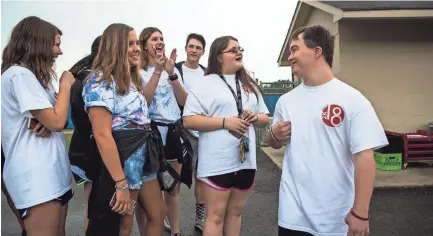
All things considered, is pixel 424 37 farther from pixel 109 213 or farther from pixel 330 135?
pixel 109 213

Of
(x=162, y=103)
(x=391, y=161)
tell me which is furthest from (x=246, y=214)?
(x=391, y=161)

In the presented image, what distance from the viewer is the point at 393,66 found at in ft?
26.0

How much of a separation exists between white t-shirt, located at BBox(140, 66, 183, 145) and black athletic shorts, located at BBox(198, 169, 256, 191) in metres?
0.75

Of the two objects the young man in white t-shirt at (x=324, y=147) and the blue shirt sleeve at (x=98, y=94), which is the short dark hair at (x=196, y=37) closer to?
the blue shirt sleeve at (x=98, y=94)

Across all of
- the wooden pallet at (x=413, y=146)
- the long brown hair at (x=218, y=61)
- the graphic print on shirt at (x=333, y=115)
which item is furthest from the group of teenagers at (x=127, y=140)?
the wooden pallet at (x=413, y=146)

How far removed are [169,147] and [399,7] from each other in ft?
19.6

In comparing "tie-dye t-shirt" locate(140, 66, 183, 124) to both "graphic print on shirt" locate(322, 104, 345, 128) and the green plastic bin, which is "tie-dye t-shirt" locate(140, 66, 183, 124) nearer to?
"graphic print on shirt" locate(322, 104, 345, 128)

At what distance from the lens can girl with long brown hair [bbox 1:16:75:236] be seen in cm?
214

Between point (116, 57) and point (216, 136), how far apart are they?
39.5 inches

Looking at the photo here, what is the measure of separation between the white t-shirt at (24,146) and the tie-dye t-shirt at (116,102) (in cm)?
25

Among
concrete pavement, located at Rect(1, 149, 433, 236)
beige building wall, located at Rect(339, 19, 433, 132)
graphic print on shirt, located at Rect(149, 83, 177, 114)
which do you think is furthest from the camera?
beige building wall, located at Rect(339, 19, 433, 132)

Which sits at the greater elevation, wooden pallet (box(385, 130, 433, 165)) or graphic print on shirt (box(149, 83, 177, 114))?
graphic print on shirt (box(149, 83, 177, 114))

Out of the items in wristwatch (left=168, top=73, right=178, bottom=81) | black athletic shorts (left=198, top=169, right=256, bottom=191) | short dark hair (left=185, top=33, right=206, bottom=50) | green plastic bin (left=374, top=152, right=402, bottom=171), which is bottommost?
green plastic bin (left=374, top=152, right=402, bottom=171)

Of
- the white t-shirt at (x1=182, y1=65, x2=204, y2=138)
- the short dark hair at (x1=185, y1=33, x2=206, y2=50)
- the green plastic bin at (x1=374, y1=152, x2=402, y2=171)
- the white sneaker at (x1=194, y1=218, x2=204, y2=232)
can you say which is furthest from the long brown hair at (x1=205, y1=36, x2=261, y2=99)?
the green plastic bin at (x1=374, y1=152, x2=402, y2=171)
